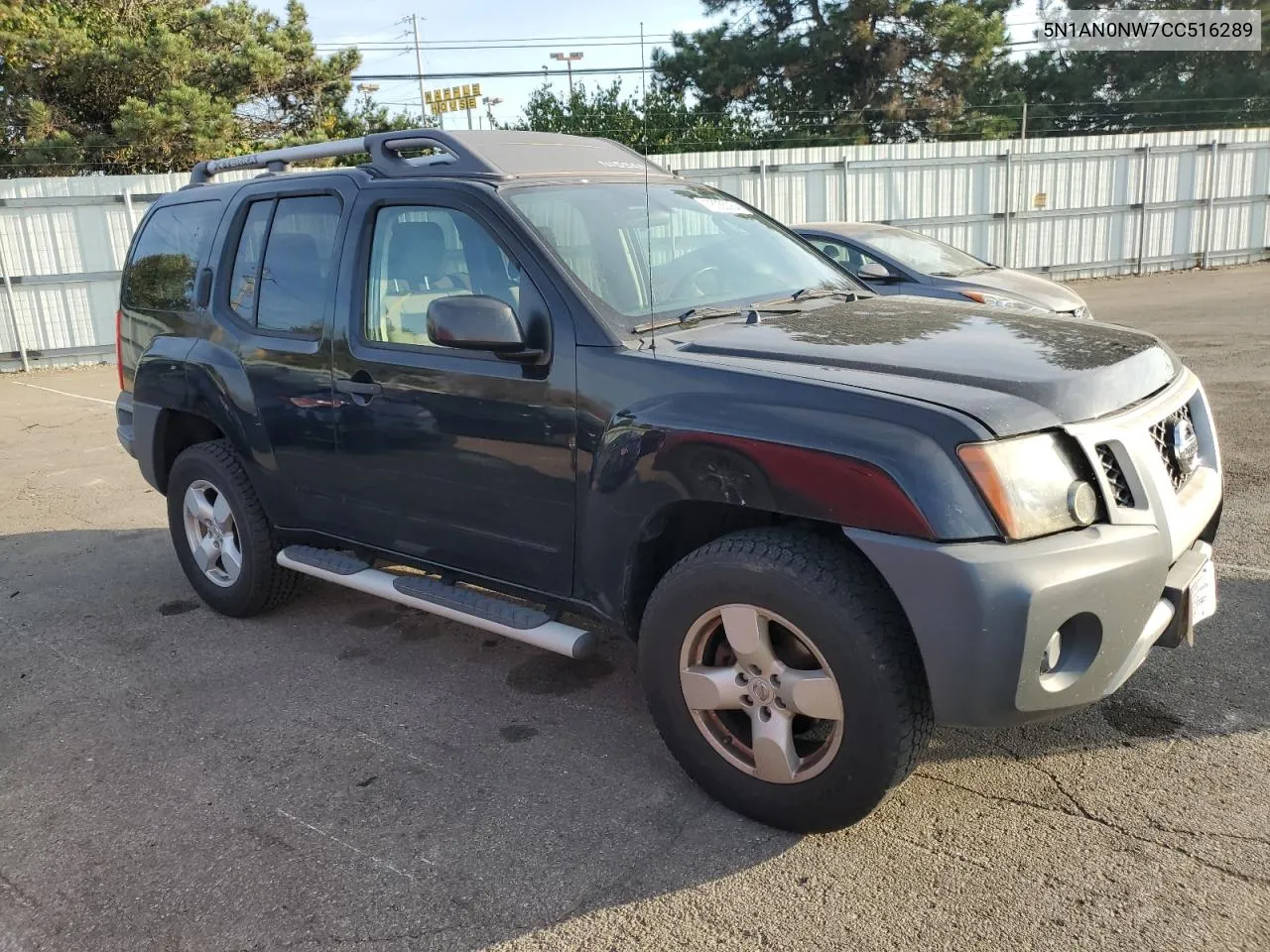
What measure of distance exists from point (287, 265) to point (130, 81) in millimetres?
20243

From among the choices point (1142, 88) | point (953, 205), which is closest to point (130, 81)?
point (953, 205)

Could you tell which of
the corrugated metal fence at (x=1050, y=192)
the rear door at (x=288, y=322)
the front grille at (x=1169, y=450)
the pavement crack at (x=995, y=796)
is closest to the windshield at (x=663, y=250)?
the rear door at (x=288, y=322)

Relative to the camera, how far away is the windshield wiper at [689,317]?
11.0 ft

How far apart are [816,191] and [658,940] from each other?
16.5 m

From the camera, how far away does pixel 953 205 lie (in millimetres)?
18703

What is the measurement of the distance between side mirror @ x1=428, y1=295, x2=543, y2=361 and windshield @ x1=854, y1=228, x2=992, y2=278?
23.6ft

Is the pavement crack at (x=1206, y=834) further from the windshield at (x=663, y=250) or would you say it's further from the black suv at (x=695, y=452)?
the windshield at (x=663, y=250)

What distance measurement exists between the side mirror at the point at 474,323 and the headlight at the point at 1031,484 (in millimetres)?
1442

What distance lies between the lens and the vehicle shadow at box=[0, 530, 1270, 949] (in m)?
2.80

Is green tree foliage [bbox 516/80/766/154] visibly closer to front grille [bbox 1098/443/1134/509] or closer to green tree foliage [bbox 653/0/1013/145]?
green tree foliage [bbox 653/0/1013/145]

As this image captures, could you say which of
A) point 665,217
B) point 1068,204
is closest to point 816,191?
point 1068,204

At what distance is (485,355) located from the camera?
11.5 feet

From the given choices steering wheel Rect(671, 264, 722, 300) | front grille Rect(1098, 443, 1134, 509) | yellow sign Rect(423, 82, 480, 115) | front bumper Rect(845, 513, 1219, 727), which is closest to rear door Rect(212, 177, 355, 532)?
steering wheel Rect(671, 264, 722, 300)

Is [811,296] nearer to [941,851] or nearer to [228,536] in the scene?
[941,851]
